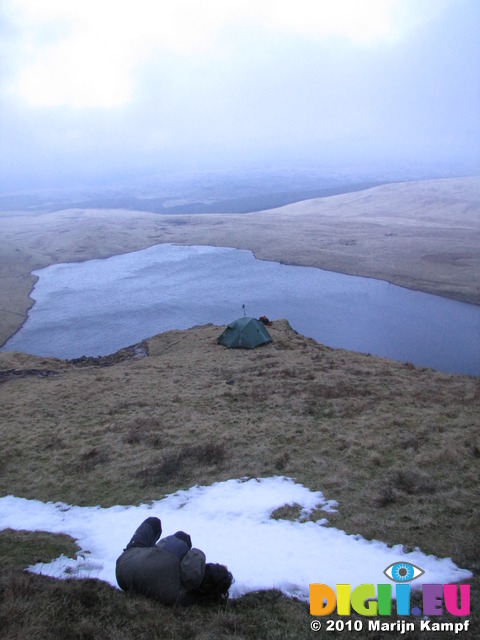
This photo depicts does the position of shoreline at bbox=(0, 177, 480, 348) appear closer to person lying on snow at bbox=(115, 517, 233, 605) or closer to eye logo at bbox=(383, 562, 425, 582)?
person lying on snow at bbox=(115, 517, 233, 605)

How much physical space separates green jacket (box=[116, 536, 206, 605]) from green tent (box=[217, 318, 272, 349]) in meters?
16.5

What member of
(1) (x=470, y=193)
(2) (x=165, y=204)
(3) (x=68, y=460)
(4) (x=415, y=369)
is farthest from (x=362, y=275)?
(2) (x=165, y=204)

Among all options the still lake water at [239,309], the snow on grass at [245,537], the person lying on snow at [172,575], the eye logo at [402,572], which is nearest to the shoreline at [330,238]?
the still lake water at [239,309]

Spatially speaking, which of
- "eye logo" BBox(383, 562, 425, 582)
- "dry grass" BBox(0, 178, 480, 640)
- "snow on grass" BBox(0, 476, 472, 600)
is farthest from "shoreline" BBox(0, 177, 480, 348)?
"eye logo" BBox(383, 562, 425, 582)

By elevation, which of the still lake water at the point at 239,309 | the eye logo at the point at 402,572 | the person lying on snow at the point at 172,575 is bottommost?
the still lake water at the point at 239,309

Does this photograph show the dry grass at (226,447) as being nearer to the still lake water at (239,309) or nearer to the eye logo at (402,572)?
the eye logo at (402,572)

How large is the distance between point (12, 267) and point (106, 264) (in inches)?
499

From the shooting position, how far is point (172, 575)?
4789 millimetres

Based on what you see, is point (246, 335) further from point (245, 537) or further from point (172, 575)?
point (172, 575)

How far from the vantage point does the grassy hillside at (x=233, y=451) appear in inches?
183

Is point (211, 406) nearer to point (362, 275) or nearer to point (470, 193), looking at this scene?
point (362, 275)

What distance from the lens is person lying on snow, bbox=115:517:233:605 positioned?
15.5ft

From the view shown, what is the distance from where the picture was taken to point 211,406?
557 inches

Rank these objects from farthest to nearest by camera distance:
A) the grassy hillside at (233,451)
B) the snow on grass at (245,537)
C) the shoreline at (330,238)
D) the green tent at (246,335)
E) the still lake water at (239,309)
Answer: the shoreline at (330,238) → the still lake water at (239,309) → the green tent at (246,335) → the snow on grass at (245,537) → the grassy hillside at (233,451)
